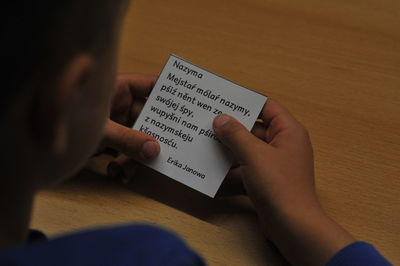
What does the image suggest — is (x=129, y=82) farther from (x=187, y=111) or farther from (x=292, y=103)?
(x=292, y=103)

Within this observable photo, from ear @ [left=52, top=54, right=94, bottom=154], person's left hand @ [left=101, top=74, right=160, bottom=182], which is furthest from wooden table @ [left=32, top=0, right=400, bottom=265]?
ear @ [left=52, top=54, right=94, bottom=154]

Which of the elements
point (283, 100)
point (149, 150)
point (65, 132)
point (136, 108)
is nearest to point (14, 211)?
point (65, 132)

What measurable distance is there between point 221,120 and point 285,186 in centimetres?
12

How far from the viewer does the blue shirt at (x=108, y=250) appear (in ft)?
1.42

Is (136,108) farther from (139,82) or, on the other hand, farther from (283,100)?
(283,100)

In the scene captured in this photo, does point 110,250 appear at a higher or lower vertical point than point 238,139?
lower

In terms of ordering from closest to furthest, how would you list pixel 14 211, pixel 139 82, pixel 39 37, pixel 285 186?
pixel 39 37, pixel 14 211, pixel 285 186, pixel 139 82

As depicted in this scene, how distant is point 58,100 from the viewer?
1.41 feet

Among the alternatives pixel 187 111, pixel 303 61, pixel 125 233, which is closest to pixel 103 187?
pixel 187 111

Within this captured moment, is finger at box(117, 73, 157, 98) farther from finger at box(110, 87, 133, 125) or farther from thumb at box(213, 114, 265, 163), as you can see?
thumb at box(213, 114, 265, 163)

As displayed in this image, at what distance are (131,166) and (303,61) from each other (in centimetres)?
35

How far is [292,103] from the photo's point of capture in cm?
88

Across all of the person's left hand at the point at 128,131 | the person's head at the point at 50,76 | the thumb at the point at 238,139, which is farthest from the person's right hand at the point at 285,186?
the person's head at the point at 50,76

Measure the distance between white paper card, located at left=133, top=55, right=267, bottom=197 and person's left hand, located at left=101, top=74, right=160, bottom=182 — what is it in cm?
2
